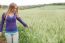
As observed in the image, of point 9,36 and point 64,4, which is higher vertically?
point 64,4

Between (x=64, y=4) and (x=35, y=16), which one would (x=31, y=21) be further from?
(x=64, y=4)

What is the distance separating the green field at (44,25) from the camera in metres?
3.20

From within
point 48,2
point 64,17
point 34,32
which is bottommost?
point 34,32

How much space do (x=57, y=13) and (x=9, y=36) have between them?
3.24ft

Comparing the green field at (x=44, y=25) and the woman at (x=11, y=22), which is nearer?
the woman at (x=11, y=22)

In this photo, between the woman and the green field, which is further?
the green field

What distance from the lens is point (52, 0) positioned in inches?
133

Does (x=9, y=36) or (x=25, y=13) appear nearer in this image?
(x=9, y=36)

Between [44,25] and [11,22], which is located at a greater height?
[11,22]

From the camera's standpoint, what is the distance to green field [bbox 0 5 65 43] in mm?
3203

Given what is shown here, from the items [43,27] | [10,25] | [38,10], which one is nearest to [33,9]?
[38,10]

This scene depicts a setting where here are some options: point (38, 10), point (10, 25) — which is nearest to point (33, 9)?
point (38, 10)

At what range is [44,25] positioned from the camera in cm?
330

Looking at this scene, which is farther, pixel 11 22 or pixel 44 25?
pixel 44 25
